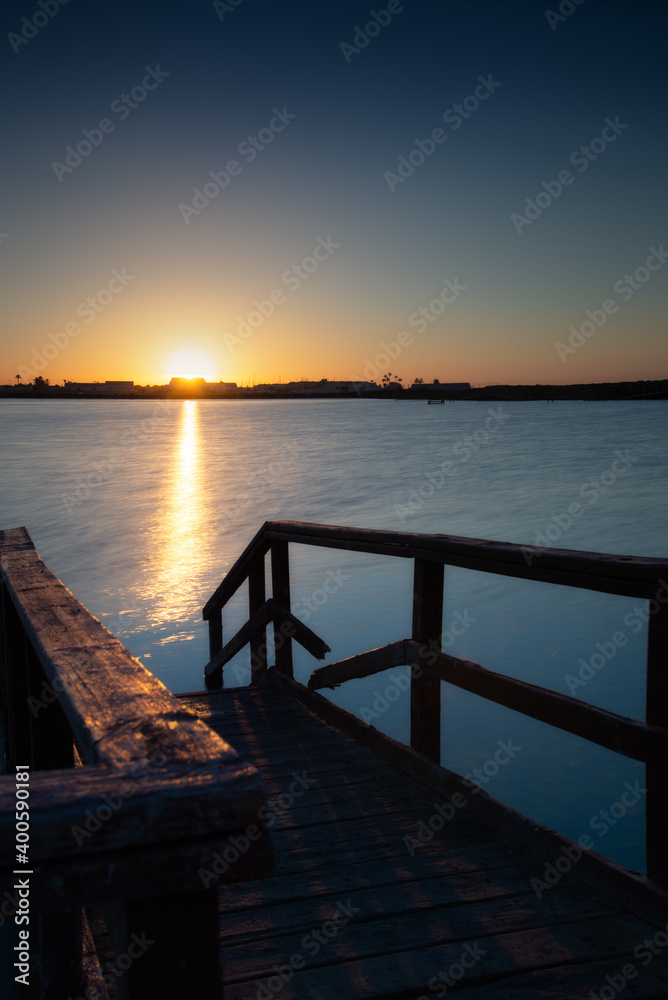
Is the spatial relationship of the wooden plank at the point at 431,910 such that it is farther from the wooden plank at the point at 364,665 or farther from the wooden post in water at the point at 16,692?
the wooden post in water at the point at 16,692

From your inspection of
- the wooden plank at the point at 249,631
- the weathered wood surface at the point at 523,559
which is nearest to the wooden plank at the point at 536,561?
the weathered wood surface at the point at 523,559

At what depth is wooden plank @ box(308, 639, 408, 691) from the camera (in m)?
3.02

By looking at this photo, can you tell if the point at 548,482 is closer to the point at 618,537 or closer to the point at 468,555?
the point at 618,537

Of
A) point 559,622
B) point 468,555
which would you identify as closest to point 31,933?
point 468,555

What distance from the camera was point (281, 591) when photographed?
4.72 meters

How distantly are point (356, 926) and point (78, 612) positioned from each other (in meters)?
1.23

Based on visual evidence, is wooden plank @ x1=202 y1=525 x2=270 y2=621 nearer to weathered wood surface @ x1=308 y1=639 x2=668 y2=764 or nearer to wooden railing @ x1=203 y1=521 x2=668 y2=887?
wooden railing @ x1=203 y1=521 x2=668 y2=887

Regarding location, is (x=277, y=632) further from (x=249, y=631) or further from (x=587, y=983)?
(x=587, y=983)

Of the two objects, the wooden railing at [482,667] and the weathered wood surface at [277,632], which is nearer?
the wooden railing at [482,667]

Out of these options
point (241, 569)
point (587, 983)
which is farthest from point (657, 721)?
point (241, 569)

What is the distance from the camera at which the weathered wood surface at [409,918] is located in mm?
1759

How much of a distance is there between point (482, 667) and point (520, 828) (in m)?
0.57

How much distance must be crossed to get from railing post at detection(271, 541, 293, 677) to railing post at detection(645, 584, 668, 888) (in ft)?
9.49

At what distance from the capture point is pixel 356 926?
201 cm
